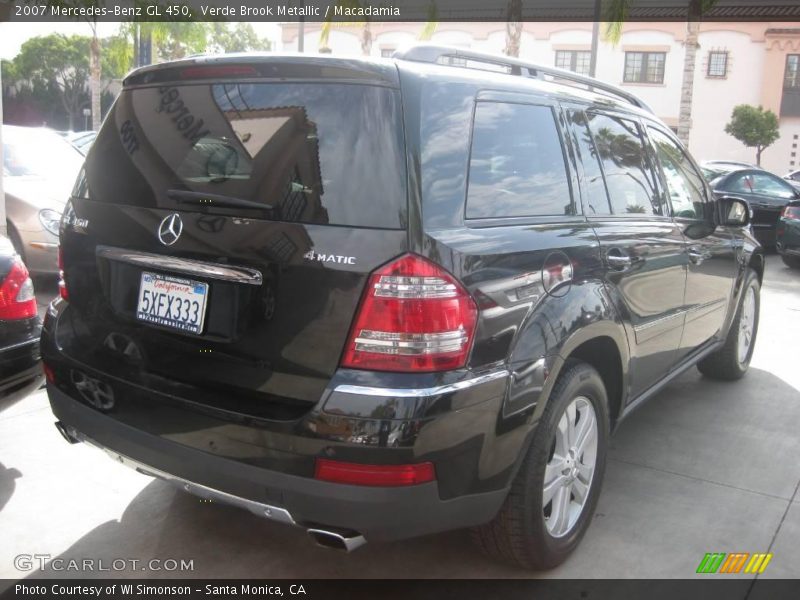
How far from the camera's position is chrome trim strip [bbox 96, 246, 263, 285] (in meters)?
2.35

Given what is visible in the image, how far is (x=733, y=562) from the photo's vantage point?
10.1 ft

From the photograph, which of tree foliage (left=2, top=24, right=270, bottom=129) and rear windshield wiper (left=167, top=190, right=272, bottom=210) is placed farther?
tree foliage (left=2, top=24, right=270, bottom=129)

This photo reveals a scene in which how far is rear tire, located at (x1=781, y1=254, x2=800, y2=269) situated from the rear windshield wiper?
35.8ft

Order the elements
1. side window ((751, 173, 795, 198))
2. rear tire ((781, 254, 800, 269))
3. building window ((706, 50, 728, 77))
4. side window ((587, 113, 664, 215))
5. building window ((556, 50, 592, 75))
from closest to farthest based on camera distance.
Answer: side window ((587, 113, 664, 215)) < rear tire ((781, 254, 800, 269)) < side window ((751, 173, 795, 198)) < building window ((706, 50, 728, 77)) < building window ((556, 50, 592, 75))

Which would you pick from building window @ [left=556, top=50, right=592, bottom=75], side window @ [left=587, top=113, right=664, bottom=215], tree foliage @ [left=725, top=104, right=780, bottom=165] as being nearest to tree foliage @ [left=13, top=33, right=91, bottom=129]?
building window @ [left=556, top=50, right=592, bottom=75]

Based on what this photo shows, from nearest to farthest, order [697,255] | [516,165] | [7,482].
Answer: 1. [516,165]
2. [7,482]
3. [697,255]

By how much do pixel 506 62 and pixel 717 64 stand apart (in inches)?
1309

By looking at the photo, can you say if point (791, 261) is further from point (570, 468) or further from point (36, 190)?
point (36, 190)

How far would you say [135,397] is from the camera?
8.46ft

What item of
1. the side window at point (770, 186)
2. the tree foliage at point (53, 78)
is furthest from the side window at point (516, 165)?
the tree foliage at point (53, 78)

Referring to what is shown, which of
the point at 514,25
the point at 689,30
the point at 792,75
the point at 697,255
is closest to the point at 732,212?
the point at 697,255

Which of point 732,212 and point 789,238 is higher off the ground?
point 732,212

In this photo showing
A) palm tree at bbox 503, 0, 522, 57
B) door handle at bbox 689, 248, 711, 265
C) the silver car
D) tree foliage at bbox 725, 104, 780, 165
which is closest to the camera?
door handle at bbox 689, 248, 711, 265

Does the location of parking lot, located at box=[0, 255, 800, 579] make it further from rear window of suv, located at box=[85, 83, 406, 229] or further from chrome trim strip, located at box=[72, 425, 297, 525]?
rear window of suv, located at box=[85, 83, 406, 229]
